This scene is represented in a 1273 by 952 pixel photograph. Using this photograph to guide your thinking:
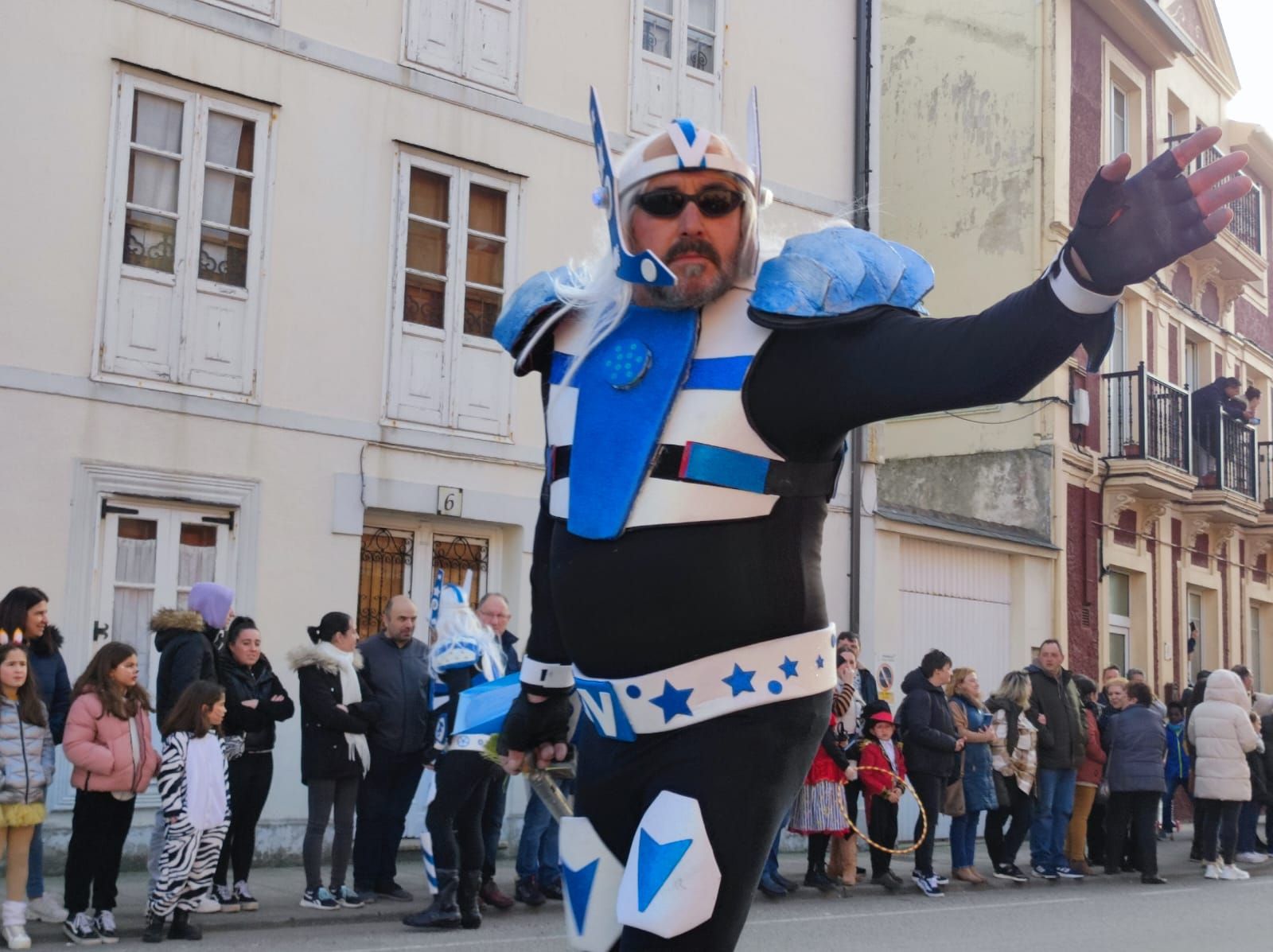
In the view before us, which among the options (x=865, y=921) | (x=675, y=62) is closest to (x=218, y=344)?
(x=675, y=62)

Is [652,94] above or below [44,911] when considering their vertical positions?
above

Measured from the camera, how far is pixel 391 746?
34.0 ft

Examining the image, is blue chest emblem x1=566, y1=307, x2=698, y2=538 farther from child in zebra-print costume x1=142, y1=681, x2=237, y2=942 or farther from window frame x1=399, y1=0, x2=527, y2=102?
window frame x1=399, y1=0, x2=527, y2=102

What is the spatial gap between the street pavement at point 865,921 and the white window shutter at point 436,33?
22.1 feet

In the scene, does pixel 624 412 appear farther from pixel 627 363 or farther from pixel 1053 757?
pixel 1053 757

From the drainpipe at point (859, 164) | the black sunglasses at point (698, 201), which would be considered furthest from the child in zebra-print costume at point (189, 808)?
the drainpipe at point (859, 164)

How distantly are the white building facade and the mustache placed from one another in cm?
896

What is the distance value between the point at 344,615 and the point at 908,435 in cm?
1318

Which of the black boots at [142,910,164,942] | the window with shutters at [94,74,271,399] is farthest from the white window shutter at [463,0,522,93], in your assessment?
the black boots at [142,910,164,942]

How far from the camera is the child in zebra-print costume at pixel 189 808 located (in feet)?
28.6

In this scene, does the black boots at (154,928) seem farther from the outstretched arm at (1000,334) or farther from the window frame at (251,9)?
the window frame at (251,9)

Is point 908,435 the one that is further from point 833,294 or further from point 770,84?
point 833,294

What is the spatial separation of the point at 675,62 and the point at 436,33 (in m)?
2.95

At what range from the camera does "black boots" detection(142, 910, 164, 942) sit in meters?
8.71
